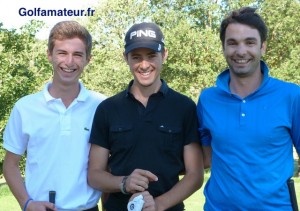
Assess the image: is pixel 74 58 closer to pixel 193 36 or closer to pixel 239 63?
pixel 239 63

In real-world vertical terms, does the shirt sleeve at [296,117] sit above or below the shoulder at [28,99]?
below

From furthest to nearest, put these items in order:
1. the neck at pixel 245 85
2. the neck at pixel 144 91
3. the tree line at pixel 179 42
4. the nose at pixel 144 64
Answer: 1. the tree line at pixel 179 42
2. the neck at pixel 144 91
3. the nose at pixel 144 64
4. the neck at pixel 245 85

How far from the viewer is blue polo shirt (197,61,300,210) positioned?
135 inches

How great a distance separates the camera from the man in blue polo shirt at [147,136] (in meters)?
3.70

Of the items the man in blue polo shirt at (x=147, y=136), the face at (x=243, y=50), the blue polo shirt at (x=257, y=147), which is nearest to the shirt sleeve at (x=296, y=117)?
the blue polo shirt at (x=257, y=147)

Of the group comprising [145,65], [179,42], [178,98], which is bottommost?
[178,98]

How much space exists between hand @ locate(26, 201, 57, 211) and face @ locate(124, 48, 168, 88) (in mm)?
1183

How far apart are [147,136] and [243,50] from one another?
3.24ft

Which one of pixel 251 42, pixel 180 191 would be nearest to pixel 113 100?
pixel 180 191

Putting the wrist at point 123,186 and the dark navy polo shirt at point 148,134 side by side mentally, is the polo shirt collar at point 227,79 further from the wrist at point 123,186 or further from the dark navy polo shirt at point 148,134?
the wrist at point 123,186

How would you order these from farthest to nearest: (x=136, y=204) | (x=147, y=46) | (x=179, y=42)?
(x=179, y=42), (x=147, y=46), (x=136, y=204)

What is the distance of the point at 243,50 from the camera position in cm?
363

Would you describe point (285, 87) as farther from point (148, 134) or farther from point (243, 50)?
point (148, 134)

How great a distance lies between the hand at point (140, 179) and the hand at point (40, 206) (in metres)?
0.70
